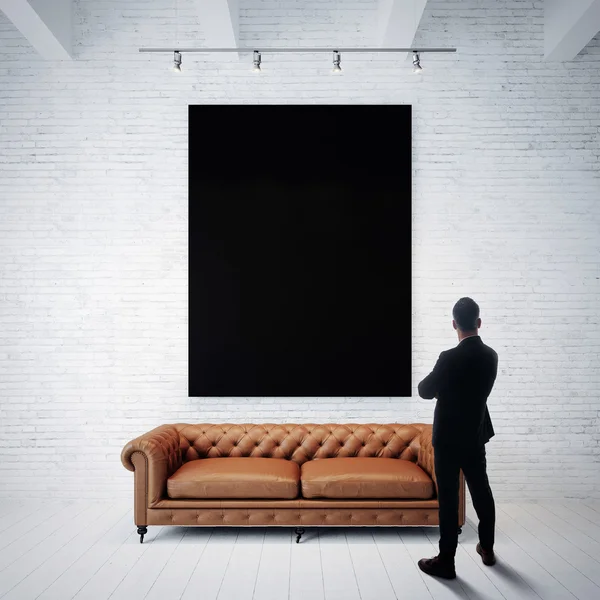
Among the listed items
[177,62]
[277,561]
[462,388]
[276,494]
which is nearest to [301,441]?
[276,494]

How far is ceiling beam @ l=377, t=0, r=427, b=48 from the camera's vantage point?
5.01 metres

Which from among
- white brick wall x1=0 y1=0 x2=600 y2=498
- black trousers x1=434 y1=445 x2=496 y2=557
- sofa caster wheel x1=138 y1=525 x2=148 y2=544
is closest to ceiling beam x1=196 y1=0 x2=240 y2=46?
white brick wall x1=0 y1=0 x2=600 y2=498

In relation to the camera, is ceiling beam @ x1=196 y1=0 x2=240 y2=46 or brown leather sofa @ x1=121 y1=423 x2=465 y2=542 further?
ceiling beam @ x1=196 y1=0 x2=240 y2=46

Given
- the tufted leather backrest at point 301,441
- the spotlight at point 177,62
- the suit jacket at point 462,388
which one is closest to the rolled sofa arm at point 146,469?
the tufted leather backrest at point 301,441

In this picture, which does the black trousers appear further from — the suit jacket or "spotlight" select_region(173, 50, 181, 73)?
"spotlight" select_region(173, 50, 181, 73)

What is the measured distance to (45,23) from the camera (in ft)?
17.0

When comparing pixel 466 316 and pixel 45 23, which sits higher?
pixel 45 23

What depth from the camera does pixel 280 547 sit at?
439 centimetres

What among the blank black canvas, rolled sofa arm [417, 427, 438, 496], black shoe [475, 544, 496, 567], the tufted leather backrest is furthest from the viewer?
the blank black canvas

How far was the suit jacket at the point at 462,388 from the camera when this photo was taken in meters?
3.76

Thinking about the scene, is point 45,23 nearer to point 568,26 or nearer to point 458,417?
point 568,26

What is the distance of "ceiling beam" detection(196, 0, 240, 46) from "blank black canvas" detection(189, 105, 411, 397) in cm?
59

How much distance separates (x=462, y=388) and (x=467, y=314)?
0.46 m

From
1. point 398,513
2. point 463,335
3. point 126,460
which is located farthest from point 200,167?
point 398,513
